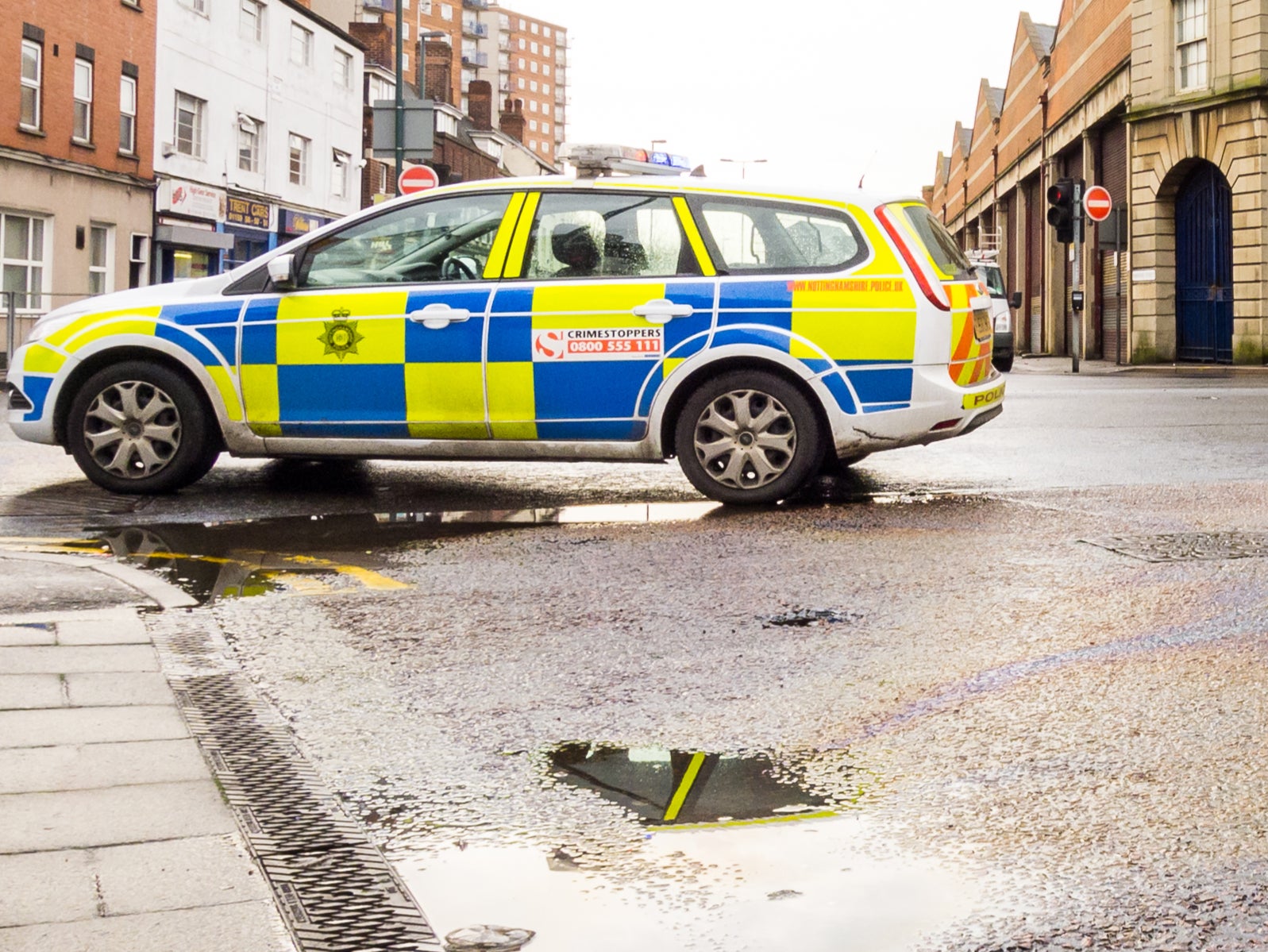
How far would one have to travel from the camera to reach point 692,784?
362 centimetres

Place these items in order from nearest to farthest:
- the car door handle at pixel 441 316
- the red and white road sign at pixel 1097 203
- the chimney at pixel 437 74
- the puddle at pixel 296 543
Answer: the puddle at pixel 296 543 → the car door handle at pixel 441 316 → the red and white road sign at pixel 1097 203 → the chimney at pixel 437 74

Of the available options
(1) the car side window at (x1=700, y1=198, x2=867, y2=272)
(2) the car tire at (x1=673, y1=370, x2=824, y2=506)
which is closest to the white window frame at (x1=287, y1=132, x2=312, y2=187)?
(1) the car side window at (x1=700, y1=198, x2=867, y2=272)

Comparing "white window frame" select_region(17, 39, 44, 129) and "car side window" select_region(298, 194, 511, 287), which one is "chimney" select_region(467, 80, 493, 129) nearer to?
"white window frame" select_region(17, 39, 44, 129)

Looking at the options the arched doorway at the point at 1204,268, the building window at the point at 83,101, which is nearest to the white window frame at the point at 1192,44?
the arched doorway at the point at 1204,268

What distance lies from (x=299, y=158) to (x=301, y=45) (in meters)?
2.80

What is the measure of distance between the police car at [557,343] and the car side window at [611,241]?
12 millimetres

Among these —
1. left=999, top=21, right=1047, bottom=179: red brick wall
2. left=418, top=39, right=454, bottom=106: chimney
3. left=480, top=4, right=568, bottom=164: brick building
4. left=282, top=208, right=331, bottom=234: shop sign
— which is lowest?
left=282, top=208, right=331, bottom=234: shop sign

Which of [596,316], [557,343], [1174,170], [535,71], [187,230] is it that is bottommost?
[557,343]

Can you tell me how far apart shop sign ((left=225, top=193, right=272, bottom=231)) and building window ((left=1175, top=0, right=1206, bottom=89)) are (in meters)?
20.2

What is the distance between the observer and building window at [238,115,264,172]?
37.8 m

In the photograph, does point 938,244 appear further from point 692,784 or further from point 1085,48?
point 1085,48

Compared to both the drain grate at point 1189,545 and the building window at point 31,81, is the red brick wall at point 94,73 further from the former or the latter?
the drain grate at point 1189,545

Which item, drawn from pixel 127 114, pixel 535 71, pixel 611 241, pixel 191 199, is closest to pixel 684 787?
pixel 611 241

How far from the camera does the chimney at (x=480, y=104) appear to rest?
77.3m
